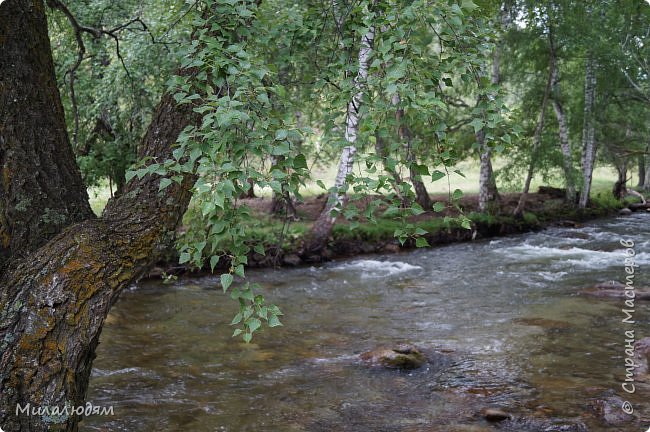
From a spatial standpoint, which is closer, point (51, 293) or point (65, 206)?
point (51, 293)

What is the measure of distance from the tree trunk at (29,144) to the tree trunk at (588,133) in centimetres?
2336

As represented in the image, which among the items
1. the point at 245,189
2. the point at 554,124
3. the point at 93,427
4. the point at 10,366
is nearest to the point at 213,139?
the point at 245,189

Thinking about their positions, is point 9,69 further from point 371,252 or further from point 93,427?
point 371,252

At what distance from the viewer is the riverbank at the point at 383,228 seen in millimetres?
16578

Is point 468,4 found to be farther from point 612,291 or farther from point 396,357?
point 612,291

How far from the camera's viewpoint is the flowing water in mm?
7152

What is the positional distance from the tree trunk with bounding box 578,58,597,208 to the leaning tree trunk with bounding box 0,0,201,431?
23.2 metres

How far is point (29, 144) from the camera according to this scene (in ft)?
13.3

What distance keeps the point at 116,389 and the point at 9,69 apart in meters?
5.20

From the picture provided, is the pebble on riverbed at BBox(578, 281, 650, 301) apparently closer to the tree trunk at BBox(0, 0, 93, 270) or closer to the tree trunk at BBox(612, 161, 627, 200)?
the tree trunk at BBox(0, 0, 93, 270)

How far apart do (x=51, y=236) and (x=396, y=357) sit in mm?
5815

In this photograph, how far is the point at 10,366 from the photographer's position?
3.26 meters

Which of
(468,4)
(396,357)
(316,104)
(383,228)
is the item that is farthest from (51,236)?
(383,228)

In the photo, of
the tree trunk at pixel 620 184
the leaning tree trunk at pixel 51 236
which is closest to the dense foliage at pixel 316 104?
the leaning tree trunk at pixel 51 236
